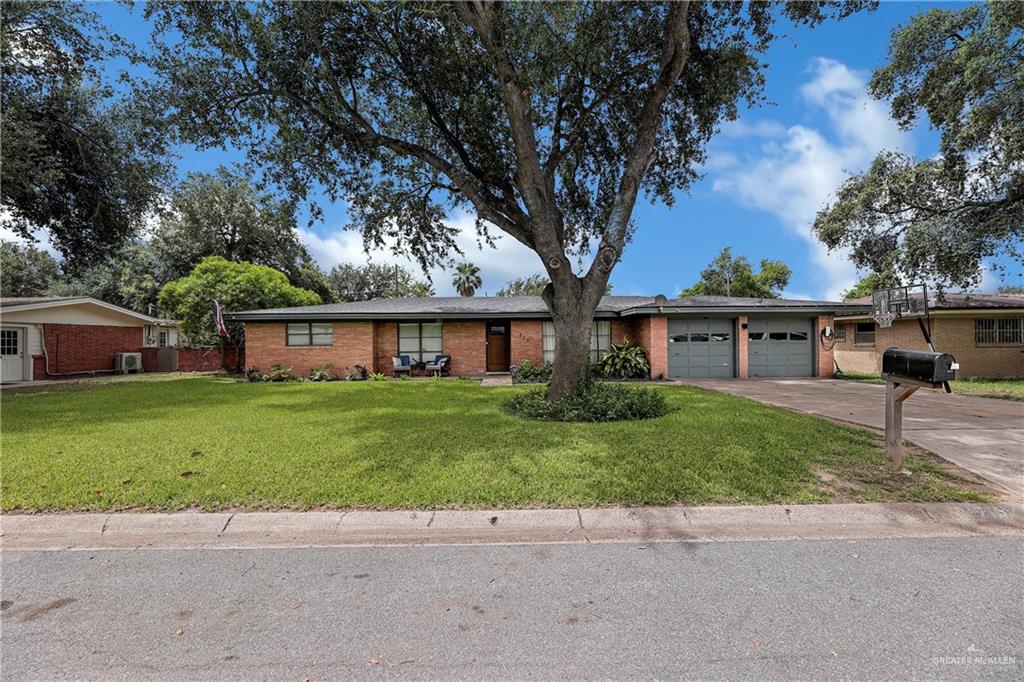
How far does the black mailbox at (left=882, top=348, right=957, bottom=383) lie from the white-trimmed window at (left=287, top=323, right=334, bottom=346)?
16.1 metres

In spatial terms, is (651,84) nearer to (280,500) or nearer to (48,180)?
(280,500)

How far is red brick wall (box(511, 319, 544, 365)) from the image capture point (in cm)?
1691

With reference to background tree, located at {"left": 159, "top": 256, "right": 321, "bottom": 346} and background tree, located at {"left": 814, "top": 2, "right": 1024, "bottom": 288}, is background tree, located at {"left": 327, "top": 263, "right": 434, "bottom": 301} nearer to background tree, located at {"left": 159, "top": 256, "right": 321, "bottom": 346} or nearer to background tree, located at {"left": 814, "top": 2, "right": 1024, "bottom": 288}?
background tree, located at {"left": 159, "top": 256, "right": 321, "bottom": 346}

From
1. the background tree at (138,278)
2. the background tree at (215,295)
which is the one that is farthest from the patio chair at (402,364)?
the background tree at (138,278)

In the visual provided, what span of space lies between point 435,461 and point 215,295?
826 inches

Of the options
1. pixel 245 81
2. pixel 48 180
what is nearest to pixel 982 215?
pixel 245 81

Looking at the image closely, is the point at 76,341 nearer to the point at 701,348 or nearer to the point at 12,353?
the point at 12,353

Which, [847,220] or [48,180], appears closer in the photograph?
[48,180]

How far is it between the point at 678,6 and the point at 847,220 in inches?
365

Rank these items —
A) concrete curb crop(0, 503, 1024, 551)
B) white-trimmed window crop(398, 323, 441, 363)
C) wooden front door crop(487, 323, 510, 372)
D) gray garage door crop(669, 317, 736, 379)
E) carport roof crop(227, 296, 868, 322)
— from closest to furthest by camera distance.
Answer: concrete curb crop(0, 503, 1024, 551) → carport roof crop(227, 296, 868, 322) → gray garage door crop(669, 317, 736, 379) → white-trimmed window crop(398, 323, 441, 363) → wooden front door crop(487, 323, 510, 372)

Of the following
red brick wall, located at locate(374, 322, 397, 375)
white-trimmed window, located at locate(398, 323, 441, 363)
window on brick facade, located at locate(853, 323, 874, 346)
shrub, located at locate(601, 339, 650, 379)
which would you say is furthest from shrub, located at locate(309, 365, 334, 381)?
window on brick facade, located at locate(853, 323, 874, 346)

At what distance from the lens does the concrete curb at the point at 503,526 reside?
3.61m

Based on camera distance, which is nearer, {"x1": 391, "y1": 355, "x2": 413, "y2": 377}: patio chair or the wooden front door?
{"x1": 391, "y1": 355, "x2": 413, "y2": 377}: patio chair

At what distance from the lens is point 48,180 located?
11250 mm
